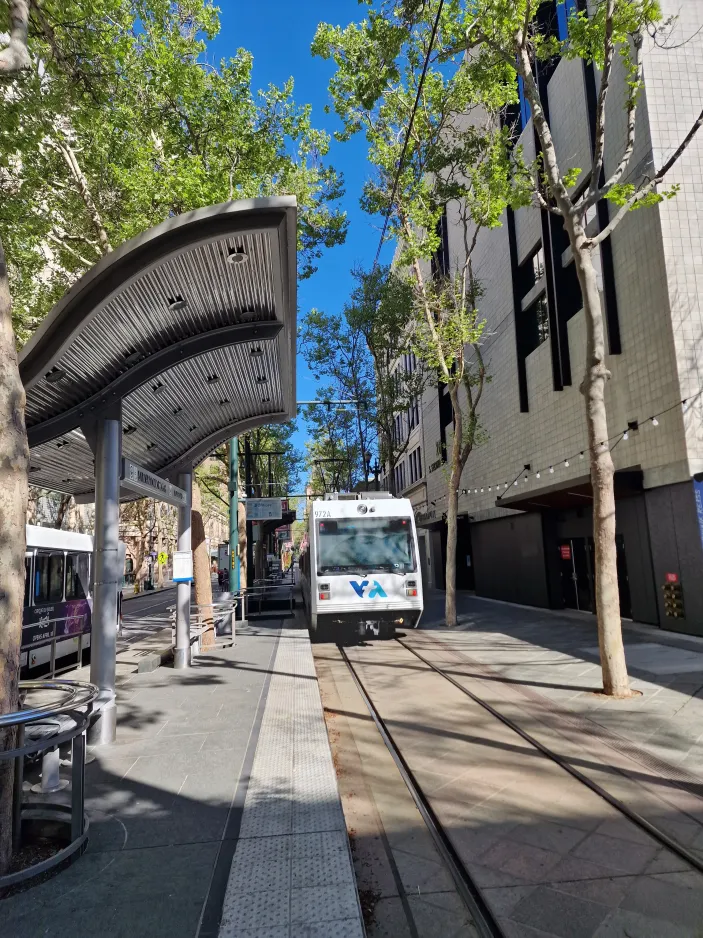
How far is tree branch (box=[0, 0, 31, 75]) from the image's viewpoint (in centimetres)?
545

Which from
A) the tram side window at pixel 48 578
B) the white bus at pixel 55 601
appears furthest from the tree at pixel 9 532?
the tram side window at pixel 48 578

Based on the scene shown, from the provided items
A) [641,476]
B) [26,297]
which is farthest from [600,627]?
[26,297]

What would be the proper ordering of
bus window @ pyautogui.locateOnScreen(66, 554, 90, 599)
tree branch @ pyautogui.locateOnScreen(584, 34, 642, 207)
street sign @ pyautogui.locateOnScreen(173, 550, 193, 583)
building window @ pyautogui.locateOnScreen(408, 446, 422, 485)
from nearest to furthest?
tree branch @ pyautogui.locateOnScreen(584, 34, 642, 207), street sign @ pyautogui.locateOnScreen(173, 550, 193, 583), bus window @ pyautogui.locateOnScreen(66, 554, 90, 599), building window @ pyautogui.locateOnScreen(408, 446, 422, 485)

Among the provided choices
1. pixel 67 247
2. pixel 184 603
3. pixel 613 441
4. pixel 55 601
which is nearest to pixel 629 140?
pixel 613 441

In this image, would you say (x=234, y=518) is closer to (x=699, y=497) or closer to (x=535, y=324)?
(x=535, y=324)

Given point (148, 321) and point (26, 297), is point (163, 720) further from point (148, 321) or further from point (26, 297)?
point (26, 297)

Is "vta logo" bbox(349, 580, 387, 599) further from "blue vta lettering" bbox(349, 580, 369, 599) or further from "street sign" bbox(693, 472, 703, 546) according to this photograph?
"street sign" bbox(693, 472, 703, 546)

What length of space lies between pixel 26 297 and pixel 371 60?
983 centimetres

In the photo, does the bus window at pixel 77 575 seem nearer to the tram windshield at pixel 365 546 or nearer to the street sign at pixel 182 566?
the street sign at pixel 182 566

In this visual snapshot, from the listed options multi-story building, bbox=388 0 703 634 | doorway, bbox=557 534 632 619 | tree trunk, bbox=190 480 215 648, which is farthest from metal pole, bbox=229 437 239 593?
doorway, bbox=557 534 632 619

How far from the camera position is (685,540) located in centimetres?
1227

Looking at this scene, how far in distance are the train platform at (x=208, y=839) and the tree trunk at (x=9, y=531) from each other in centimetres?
71

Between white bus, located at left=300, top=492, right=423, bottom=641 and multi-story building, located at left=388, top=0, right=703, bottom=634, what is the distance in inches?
171

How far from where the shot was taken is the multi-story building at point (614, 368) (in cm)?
1251
